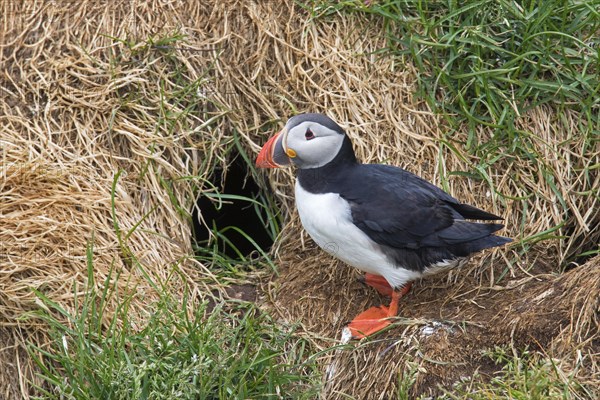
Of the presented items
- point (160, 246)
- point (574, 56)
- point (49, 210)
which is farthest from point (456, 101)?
point (49, 210)

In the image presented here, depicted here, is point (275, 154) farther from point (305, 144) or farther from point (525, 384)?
point (525, 384)

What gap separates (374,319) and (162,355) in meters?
0.96

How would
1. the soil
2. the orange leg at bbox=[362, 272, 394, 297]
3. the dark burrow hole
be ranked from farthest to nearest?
1. the dark burrow hole
2. the orange leg at bbox=[362, 272, 394, 297]
3. the soil

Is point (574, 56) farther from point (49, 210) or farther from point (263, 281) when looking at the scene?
point (49, 210)

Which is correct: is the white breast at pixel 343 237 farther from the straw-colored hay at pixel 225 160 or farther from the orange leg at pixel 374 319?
the straw-colored hay at pixel 225 160

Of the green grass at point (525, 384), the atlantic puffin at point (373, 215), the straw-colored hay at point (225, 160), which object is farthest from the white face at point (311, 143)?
the green grass at point (525, 384)

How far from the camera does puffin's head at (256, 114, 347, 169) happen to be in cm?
412

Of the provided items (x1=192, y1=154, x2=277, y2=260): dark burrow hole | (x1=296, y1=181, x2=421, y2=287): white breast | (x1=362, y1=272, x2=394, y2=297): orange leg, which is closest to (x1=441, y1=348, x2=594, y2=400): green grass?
(x1=296, y1=181, x2=421, y2=287): white breast

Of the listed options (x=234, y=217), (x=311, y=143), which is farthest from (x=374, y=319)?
(x=234, y=217)

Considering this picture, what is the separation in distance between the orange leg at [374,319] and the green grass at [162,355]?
0.81ft

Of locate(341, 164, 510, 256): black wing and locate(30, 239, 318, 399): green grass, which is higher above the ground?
locate(341, 164, 510, 256): black wing

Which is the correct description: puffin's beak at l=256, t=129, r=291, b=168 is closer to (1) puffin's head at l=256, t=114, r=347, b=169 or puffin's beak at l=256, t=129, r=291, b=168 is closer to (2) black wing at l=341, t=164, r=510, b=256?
(1) puffin's head at l=256, t=114, r=347, b=169

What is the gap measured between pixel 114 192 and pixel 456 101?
172 centimetres

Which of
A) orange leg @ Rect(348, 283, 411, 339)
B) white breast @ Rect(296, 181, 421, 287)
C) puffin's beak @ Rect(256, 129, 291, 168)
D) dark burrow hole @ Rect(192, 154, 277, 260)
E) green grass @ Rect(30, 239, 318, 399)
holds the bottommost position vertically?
dark burrow hole @ Rect(192, 154, 277, 260)
